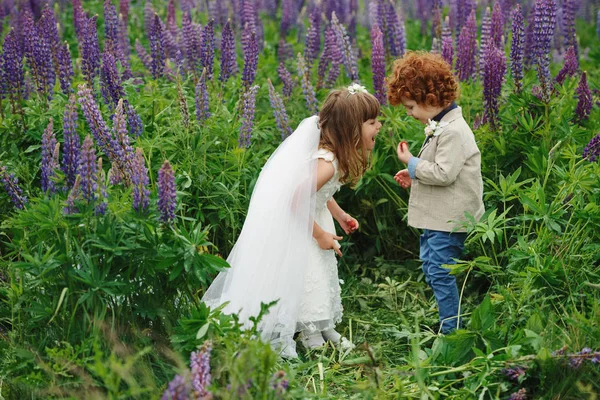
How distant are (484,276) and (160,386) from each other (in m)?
2.08

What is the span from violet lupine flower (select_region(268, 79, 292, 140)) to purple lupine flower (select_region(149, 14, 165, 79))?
1.07m

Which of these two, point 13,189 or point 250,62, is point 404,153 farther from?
point 13,189

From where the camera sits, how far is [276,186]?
3.89 metres

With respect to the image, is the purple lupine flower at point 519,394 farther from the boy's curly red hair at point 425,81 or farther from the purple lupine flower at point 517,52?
the purple lupine flower at point 517,52

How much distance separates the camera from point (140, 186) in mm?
3219

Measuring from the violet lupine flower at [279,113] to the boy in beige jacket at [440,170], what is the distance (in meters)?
0.87

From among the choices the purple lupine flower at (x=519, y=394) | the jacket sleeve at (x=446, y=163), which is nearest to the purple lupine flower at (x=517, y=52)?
the jacket sleeve at (x=446, y=163)

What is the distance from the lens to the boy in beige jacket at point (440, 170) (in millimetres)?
3818

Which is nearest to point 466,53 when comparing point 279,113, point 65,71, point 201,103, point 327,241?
point 279,113

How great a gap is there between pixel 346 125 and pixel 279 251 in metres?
0.73

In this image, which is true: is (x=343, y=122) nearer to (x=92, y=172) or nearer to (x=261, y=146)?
(x=261, y=146)

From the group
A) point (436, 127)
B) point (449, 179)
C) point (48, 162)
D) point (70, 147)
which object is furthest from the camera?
point (436, 127)

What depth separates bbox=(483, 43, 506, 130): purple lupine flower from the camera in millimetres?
4461

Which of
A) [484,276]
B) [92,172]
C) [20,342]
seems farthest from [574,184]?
[20,342]
